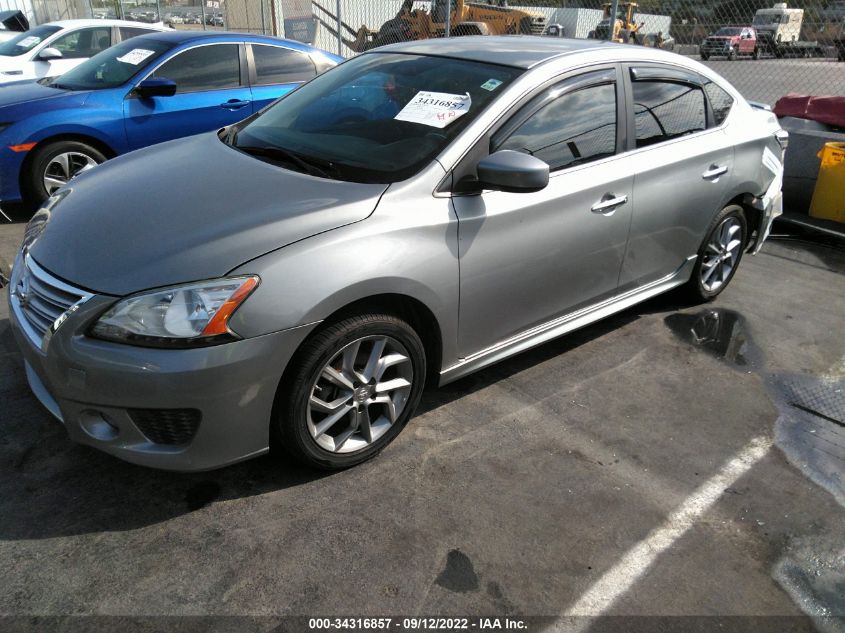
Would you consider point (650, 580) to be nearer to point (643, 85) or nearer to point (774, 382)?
point (774, 382)

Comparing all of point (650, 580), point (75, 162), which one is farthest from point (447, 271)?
point (75, 162)

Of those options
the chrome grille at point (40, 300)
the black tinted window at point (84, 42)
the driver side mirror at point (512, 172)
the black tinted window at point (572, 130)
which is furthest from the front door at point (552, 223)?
the black tinted window at point (84, 42)

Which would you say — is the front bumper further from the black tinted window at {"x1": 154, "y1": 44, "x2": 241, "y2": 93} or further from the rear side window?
the black tinted window at {"x1": 154, "y1": 44, "x2": 241, "y2": 93}

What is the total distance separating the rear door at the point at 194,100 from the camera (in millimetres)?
6043

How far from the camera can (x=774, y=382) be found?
389 cm

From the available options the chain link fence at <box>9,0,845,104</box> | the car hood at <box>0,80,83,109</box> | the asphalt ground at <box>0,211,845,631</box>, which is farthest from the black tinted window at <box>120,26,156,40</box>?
the asphalt ground at <box>0,211,845,631</box>

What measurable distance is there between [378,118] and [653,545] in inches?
89.0

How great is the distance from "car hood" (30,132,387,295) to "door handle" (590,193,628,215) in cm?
→ 123

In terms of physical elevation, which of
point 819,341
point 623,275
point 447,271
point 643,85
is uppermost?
point 643,85

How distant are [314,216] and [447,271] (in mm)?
620

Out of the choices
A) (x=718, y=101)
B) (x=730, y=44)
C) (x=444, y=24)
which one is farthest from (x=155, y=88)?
(x=444, y=24)

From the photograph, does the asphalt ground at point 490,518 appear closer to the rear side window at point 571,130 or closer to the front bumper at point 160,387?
the front bumper at point 160,387

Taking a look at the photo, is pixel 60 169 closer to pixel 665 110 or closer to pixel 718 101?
pixel 665 110

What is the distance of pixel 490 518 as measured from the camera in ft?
8.76
